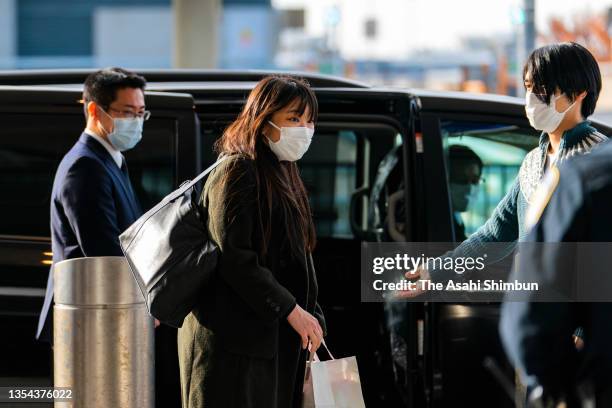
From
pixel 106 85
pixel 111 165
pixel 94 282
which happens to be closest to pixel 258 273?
pixel 94 282

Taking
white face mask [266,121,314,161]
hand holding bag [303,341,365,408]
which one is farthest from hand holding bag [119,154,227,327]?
hand holding bag [303,341,365,408]

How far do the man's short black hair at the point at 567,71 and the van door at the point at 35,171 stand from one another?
1515 millimetres

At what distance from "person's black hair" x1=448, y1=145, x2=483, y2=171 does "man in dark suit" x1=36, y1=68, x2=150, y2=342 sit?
127cm

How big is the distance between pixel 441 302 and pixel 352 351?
33.6 inches

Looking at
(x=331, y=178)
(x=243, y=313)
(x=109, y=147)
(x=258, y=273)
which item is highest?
(x=109, y=147)

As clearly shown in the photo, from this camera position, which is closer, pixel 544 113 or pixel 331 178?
pixel 544 113

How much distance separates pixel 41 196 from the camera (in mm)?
4055

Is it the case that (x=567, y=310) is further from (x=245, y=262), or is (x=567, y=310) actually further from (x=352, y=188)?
(x=352, y=188)

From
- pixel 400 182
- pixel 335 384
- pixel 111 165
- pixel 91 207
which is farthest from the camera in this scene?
pixel 400 182

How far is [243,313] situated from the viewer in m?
3.05

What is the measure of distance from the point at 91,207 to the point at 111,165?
22 centimetres

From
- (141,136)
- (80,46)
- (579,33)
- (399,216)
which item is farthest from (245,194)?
(579,33)

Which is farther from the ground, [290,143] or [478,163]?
[290,143]

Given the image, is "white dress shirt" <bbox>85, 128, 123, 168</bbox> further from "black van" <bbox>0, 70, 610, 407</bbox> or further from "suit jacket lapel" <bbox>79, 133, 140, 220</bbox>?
"black van" <bbox>0, 70, 610, 407</bbox>
